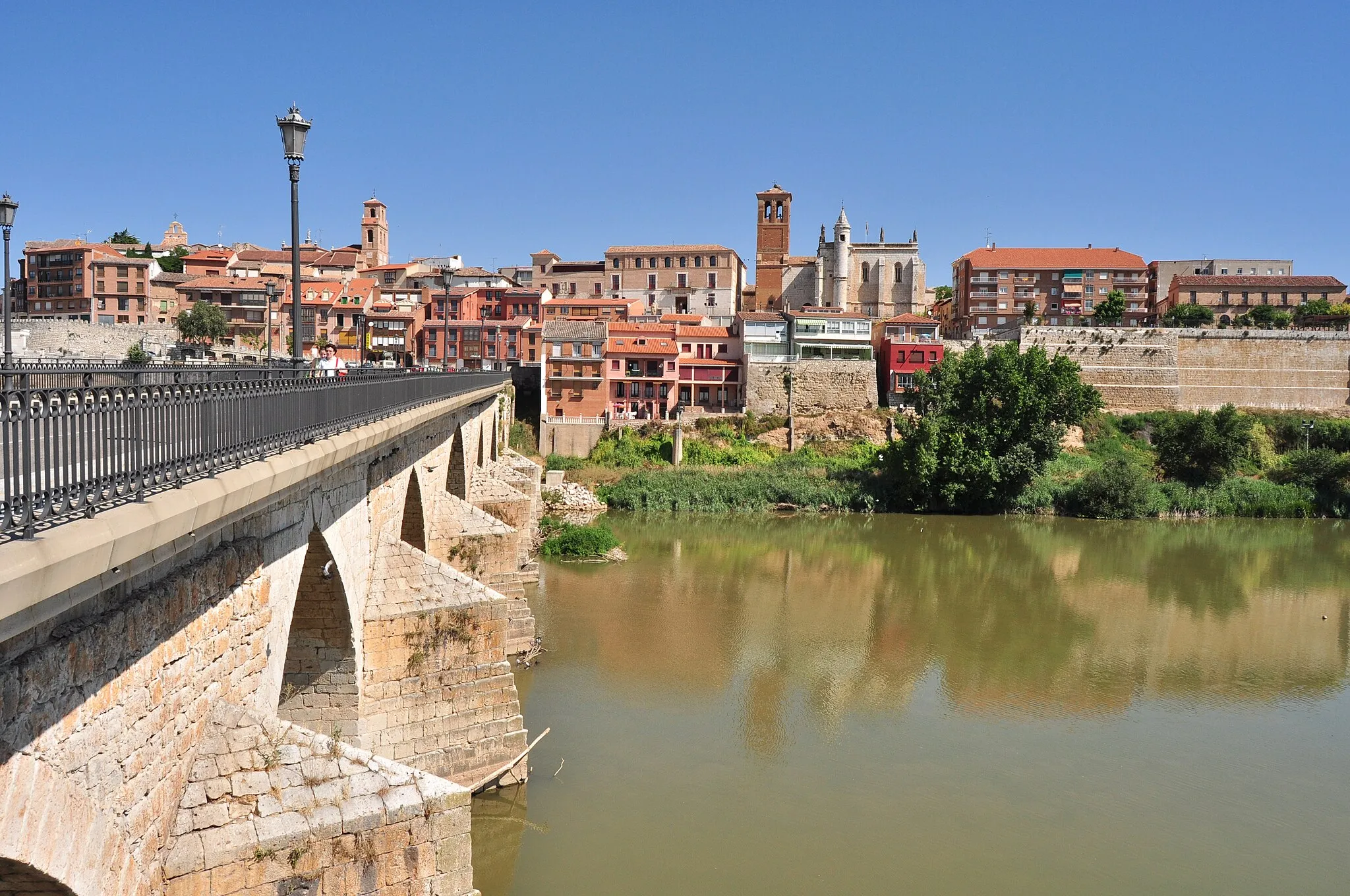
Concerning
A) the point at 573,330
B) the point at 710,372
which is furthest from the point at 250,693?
the point at 710,372

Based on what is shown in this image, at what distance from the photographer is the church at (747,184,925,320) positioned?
220 feet

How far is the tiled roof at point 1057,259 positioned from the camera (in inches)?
2584

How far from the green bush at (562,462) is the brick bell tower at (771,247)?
29858mm

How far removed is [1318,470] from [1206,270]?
3924cm

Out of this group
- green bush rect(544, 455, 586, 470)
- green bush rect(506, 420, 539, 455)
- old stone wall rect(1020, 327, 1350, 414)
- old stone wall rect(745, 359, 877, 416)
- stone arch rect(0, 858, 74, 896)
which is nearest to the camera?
stone arch rect(0, 858, 74, 896)

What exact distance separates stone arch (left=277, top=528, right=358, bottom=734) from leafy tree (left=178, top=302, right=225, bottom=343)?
131 ft

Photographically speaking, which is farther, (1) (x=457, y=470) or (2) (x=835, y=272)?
(2) (x=835, y=272)

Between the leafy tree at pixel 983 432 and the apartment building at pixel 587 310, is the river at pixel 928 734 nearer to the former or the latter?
the leafy tree at pixel 983 432

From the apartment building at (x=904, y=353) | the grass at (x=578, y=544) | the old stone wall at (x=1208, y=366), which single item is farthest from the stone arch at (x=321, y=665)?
the old stone wall at (x=1208, y=366)

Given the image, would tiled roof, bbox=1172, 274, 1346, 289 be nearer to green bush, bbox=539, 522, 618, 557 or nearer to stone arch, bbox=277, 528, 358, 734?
green bush, bbox=539, 522, 618, 557

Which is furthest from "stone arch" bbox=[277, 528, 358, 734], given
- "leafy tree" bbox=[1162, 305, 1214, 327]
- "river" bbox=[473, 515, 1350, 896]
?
"leafy tree" bbox=[1162, 305, 1214, 327]

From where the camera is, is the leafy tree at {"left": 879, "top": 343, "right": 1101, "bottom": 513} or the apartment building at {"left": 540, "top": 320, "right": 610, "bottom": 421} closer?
the leafy tree at {"left": 879, "top": 343, "right": 1101, "bottom": 513}

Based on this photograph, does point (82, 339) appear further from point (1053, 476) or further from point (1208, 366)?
point (1208, 366)

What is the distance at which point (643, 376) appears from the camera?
151 feet
